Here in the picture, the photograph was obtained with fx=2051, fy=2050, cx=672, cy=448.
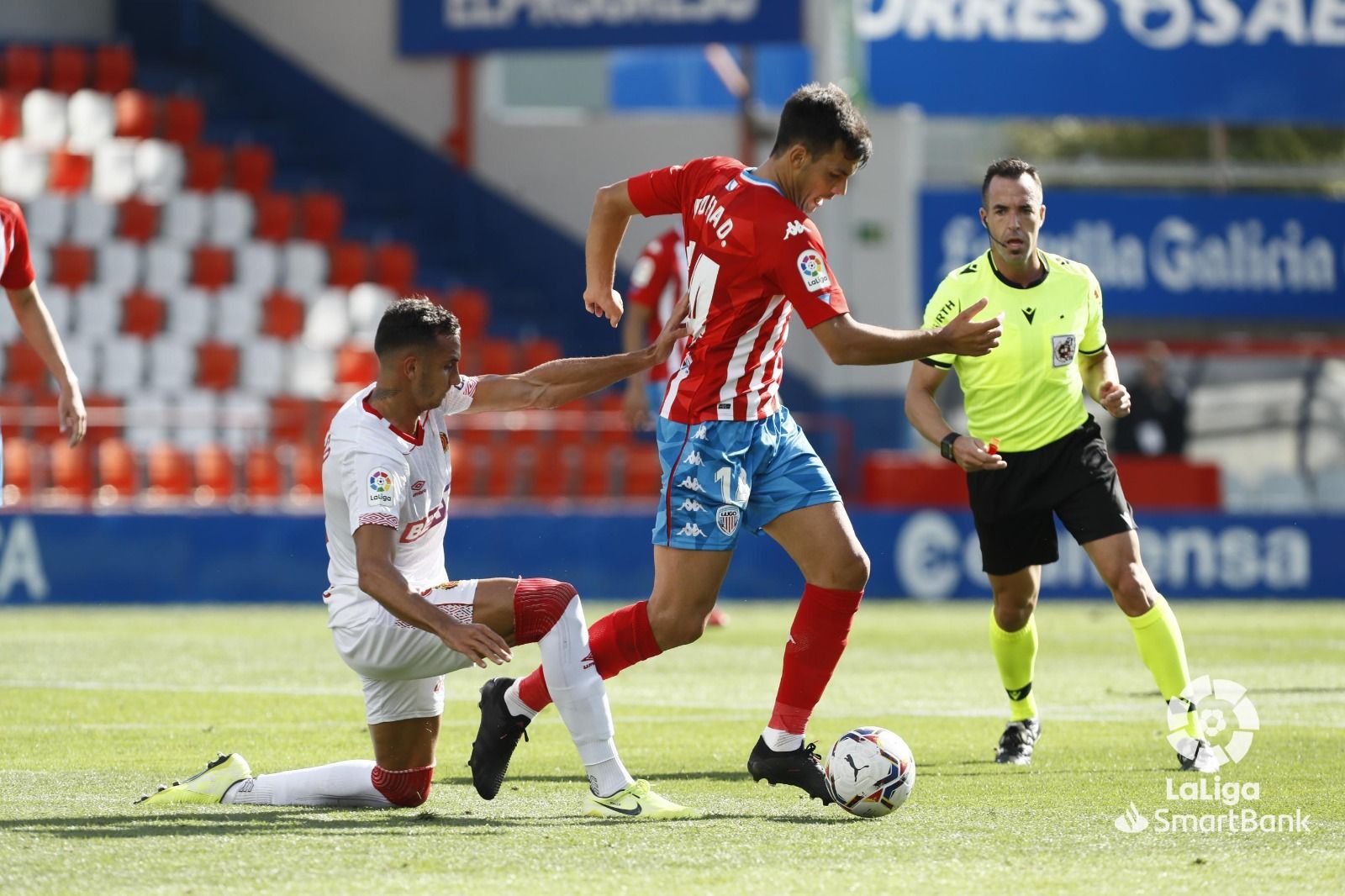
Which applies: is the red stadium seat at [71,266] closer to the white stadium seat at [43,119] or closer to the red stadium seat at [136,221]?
the red stadium seat at [136,221]

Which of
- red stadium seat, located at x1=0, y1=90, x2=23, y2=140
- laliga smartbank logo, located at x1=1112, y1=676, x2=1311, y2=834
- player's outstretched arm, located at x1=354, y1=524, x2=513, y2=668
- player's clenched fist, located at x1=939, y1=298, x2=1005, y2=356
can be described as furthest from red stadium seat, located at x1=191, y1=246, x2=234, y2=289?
player's clenched fist, located at x1=939, y1=298, x2=1005, y2=356

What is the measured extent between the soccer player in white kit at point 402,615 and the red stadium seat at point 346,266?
14885mm

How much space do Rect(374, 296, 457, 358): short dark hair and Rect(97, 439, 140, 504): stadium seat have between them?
10.7 m

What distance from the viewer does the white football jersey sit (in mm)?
5867

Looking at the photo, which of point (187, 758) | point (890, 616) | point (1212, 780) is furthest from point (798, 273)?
point (890, 616)

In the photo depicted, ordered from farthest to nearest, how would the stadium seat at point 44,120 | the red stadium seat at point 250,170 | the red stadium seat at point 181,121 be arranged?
the red stadium seat at point 181,121
the red stadium seat at point 250,170
the stadium seat at point 44,120

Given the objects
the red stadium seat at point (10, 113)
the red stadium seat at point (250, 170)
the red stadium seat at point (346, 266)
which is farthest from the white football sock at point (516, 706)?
the red stadium seat at point (250, 170)

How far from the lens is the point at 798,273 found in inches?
249

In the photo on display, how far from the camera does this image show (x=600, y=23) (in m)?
21.2

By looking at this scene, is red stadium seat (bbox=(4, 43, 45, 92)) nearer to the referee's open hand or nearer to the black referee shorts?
the black referee shorts

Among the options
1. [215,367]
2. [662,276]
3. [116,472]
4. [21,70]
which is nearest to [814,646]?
[662,276]

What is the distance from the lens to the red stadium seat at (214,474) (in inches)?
645

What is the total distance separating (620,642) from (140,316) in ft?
45.8

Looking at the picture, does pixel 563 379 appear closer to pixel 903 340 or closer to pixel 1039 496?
pixel 903 340
